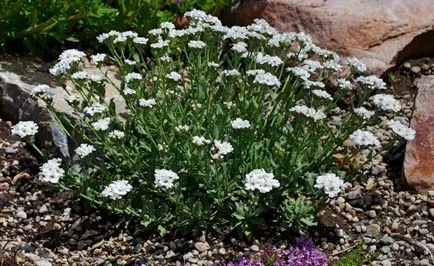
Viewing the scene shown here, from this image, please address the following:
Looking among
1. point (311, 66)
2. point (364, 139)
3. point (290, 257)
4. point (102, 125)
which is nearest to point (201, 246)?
point (290, 257)

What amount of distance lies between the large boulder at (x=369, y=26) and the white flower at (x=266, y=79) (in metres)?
1.99

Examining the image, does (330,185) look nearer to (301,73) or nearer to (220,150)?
(220,150)

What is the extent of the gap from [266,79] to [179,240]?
42.9 inches

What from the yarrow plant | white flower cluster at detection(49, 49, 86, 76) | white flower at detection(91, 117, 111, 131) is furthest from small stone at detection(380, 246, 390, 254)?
white flower cluster at detection(49, 49, 86, 76)

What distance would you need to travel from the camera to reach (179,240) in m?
4.59

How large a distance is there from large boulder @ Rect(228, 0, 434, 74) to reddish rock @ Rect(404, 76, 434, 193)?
973 mm

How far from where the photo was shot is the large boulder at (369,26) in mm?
6121

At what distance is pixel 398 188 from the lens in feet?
16.2

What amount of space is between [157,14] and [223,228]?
94.1 inches

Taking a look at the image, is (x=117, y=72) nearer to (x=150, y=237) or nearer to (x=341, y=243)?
(x=150, y=237)

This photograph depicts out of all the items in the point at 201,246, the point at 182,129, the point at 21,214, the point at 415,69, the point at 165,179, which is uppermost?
the point at 182,129

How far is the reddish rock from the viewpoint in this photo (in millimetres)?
4859

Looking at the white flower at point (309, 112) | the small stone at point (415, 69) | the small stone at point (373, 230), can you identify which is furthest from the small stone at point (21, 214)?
the small stone at point (415, 69)

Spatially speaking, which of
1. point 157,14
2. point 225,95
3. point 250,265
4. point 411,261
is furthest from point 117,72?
point 411,261
